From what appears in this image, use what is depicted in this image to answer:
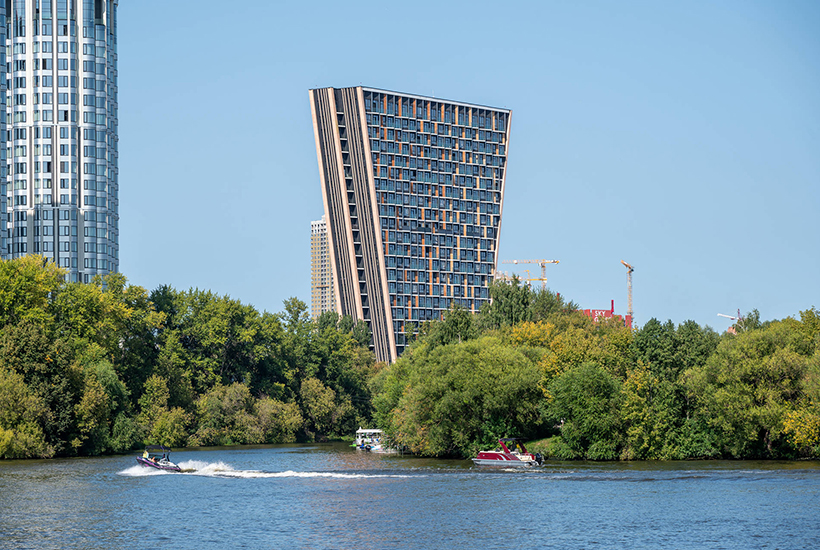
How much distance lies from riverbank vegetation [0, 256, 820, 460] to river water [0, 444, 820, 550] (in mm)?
6421

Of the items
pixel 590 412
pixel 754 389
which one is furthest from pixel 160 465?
pixel 754 389

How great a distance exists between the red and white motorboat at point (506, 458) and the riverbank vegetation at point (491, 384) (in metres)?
5.87

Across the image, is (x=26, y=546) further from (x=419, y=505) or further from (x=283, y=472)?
(x=283, y=472)

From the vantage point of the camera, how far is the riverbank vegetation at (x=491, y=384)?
108m

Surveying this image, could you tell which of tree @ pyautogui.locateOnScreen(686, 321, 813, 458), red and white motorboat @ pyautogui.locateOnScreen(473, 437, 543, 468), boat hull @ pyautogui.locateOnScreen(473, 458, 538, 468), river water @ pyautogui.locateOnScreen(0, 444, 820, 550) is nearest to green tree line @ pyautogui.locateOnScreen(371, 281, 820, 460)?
tree @ pyautogui.locateOnScreen(686, 321, 813, 458)

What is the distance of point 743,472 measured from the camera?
304 feet

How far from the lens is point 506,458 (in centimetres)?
10556

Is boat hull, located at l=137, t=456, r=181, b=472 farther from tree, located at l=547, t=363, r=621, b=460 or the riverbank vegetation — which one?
tree, located at l=547, t=363, r=621, b=460

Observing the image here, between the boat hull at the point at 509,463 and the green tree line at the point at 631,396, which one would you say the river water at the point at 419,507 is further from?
the green tree line at the point at 631,396

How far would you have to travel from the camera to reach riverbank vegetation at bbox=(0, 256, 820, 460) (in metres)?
108

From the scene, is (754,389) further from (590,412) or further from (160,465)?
(160,465)

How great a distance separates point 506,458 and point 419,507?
32110 millimetres

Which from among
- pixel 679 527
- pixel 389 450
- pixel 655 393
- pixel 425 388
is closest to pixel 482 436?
pixel 425 388

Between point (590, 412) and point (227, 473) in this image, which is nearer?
point (227, 473)
